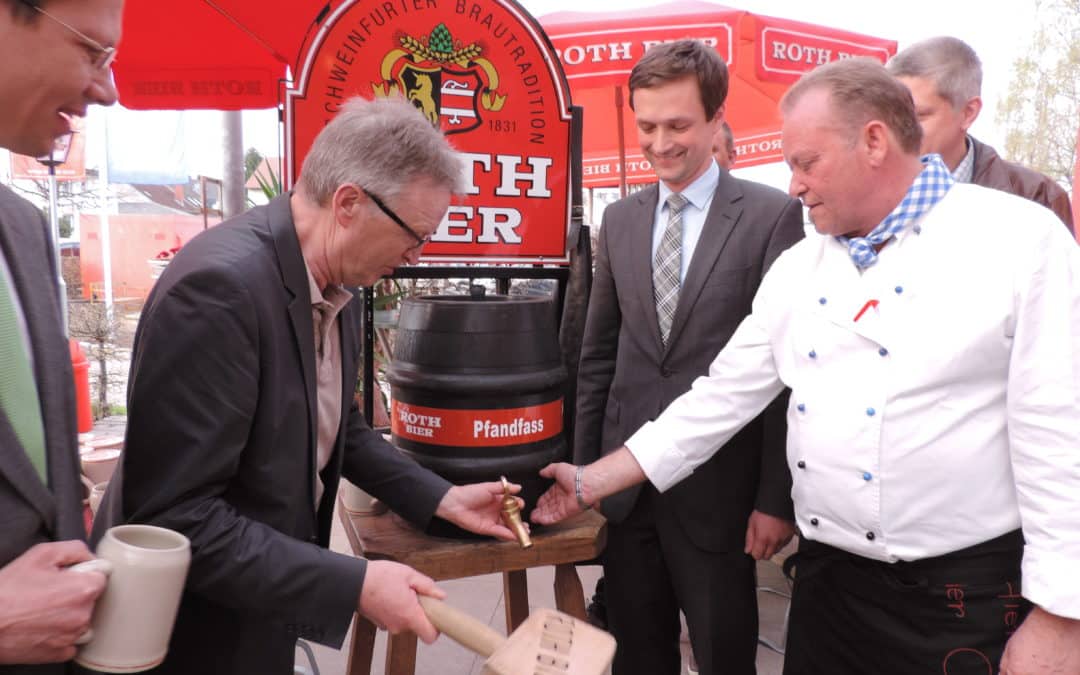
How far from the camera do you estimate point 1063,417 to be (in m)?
1.38

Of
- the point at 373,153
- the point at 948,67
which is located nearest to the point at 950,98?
the point at 948,67

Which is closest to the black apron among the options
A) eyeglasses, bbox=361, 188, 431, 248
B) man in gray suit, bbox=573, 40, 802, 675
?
man in gray suit, bbox=573, 40, 802, 675

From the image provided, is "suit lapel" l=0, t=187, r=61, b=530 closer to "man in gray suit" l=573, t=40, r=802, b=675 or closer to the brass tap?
the brass tap

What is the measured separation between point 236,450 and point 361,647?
0.83 metres

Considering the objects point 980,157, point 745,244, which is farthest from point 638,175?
point 745,244

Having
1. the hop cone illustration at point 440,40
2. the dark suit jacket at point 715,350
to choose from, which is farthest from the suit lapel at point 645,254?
the hop cone illustration at point 440,40

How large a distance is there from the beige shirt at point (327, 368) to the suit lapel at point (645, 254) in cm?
89

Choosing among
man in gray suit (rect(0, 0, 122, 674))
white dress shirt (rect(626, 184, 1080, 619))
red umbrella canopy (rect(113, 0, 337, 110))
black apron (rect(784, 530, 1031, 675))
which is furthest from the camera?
red umbrella canopy (rect(113, 0, 337, 110))

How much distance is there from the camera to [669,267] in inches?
85.6

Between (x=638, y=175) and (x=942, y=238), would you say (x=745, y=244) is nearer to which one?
(x=942, y=238)

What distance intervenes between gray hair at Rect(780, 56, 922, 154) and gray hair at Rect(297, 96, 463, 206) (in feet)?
2.82

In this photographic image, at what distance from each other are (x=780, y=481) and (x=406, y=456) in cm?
99

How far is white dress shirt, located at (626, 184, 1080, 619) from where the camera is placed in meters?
1.38

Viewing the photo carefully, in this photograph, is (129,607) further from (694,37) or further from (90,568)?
(694,37)
